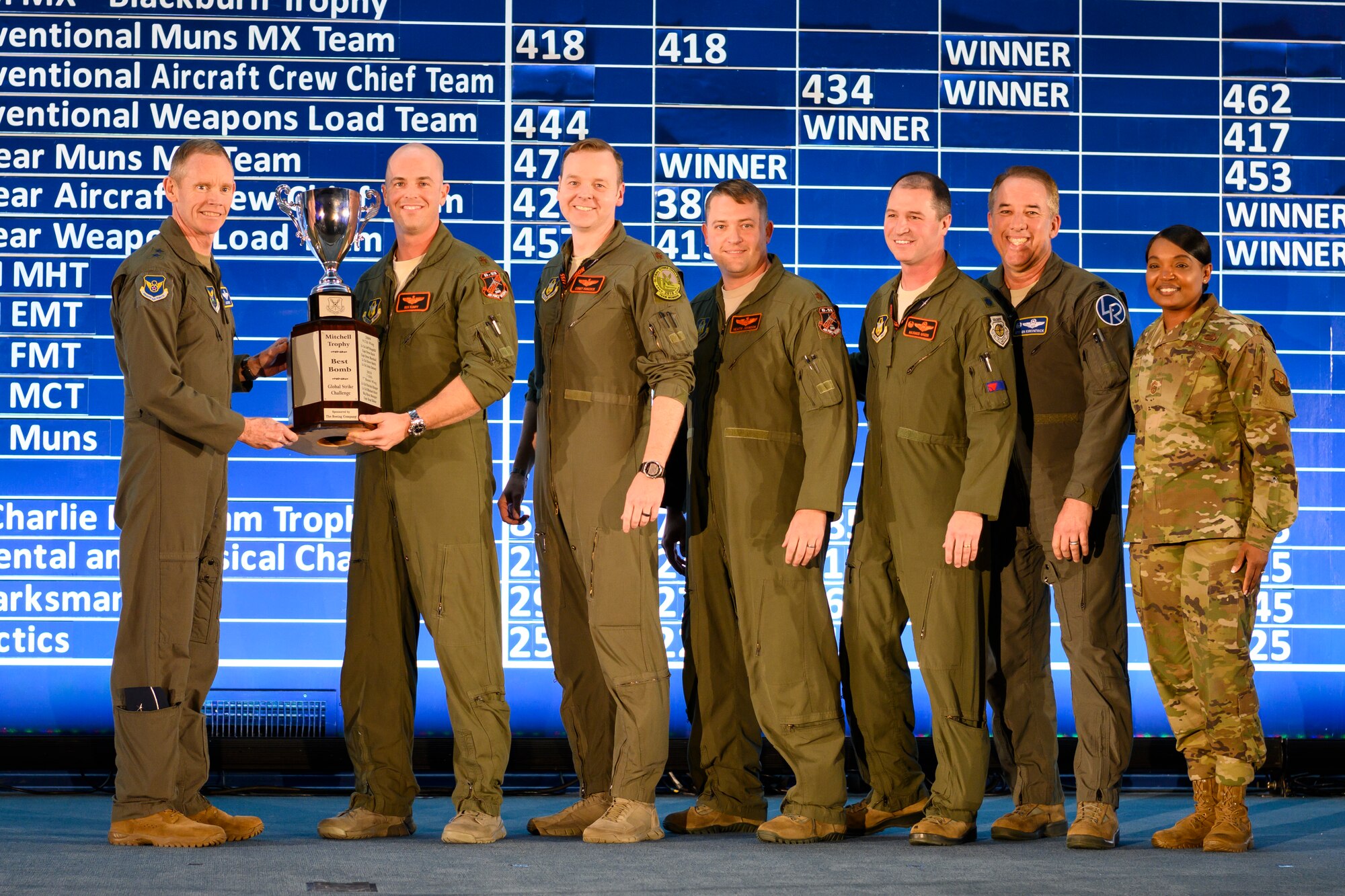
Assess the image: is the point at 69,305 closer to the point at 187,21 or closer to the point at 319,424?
the point at 187,21

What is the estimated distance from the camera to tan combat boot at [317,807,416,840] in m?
3.66

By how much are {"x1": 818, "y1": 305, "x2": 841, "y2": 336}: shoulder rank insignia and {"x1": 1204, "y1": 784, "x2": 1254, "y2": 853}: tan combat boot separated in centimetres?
154

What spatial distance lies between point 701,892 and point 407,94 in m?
3.14

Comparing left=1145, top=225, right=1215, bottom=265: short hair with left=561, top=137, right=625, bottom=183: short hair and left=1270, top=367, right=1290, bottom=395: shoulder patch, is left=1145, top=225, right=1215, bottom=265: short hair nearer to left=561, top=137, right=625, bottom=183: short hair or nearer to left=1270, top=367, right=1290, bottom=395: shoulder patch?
left=1270, top=367, right=1290, bottom=395: shoulder patch

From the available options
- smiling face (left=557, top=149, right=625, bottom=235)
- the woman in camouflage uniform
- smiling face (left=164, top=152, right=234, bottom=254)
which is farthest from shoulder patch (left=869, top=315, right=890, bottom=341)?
smiling face (left=164, top=152, right=234, bottom=254)

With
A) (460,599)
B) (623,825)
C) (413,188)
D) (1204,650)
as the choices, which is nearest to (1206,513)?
(1204,650)

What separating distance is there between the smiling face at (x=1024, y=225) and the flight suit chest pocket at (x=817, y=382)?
627 millimetres

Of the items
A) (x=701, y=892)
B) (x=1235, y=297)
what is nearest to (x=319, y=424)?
(x=701, y=892)

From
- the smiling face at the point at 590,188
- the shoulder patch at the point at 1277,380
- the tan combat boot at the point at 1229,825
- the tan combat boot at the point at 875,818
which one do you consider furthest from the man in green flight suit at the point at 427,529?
the shoulder patch at the point at 1277,380

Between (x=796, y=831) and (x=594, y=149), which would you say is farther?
(x=594, y=149)

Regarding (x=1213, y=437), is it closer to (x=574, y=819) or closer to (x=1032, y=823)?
(x=1032, y=823)

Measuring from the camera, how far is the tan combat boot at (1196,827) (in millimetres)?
3617

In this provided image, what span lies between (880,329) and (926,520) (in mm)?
556

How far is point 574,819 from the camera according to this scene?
3807mm
